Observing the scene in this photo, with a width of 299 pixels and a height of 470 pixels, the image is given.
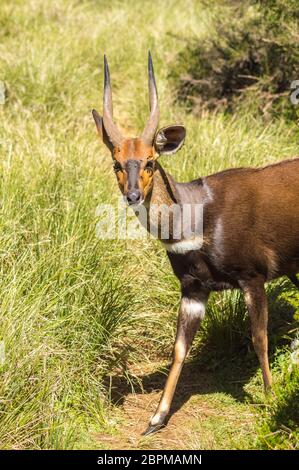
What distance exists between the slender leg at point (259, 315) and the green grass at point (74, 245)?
26.2 inches

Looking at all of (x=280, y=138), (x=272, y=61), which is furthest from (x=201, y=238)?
(x=272, y=61)

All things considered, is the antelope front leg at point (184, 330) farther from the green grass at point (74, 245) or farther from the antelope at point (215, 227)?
the green grass at point (74, 245)

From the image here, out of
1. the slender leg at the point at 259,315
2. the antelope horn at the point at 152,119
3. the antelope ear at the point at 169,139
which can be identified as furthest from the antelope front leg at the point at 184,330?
the antelope horn at the point at 152,119

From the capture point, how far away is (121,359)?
6172 mm

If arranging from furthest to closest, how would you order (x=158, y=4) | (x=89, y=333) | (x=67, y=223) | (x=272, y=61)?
(x=158, y=4) → (x=272, y=61) → (x=67, y=223) → (x=89, y=333)

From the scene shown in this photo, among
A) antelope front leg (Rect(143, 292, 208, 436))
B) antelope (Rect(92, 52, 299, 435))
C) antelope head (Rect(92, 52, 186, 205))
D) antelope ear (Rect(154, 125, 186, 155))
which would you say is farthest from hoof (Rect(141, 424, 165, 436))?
antelope ear (Rect(154, 125, 186, 155))

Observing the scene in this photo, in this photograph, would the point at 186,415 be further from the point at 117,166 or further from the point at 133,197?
the point at 117,166

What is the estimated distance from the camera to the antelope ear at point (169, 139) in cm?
554

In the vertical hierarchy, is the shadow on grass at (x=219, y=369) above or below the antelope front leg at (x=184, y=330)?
below

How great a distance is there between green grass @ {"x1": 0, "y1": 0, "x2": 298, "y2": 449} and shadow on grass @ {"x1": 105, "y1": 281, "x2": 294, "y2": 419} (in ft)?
0.36

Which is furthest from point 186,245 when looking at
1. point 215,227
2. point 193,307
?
point 193,307

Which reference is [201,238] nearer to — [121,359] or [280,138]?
[121,359]
